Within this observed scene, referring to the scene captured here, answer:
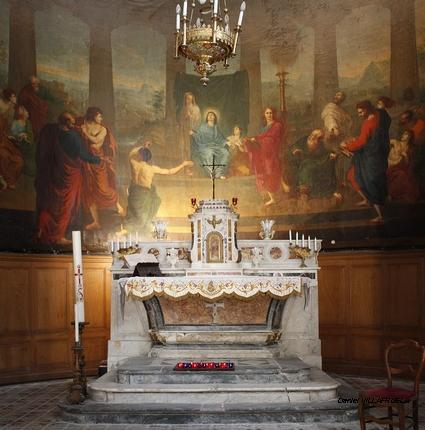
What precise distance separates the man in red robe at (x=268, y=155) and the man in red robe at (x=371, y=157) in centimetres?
173

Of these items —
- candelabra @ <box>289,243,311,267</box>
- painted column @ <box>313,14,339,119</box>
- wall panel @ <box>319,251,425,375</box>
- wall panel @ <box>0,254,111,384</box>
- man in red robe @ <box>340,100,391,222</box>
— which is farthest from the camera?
painted column @ <box>313,14,339,119</box>

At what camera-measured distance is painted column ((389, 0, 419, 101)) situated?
1313 cm

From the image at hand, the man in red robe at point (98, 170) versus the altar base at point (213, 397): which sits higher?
the man in red robe at point (98, 170)

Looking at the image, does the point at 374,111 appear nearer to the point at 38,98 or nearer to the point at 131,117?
the point at 131,117

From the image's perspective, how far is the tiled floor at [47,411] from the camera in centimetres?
873

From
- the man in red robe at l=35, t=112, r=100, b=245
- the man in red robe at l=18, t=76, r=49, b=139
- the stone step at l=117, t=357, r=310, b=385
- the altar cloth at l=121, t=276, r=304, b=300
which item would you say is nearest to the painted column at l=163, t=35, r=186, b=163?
the man in red robe at l=35, t=112, r=100, b=245

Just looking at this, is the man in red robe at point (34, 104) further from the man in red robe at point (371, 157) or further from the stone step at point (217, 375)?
the man in red robe at point (371, 157)

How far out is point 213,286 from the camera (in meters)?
10.8

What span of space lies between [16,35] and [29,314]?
19.6 ft

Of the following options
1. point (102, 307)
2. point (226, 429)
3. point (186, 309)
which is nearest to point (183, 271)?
point (186, 309)

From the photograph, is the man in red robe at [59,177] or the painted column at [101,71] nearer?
the man in red robe at [59,177]

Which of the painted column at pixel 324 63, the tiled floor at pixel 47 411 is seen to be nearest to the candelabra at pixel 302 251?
the tiled floor at pixel 47 411

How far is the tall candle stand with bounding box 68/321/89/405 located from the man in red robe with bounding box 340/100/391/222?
7014 mm

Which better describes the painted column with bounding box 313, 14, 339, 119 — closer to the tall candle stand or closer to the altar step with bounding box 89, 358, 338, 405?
the altar step with bounding box 89, 358, 338, 405
